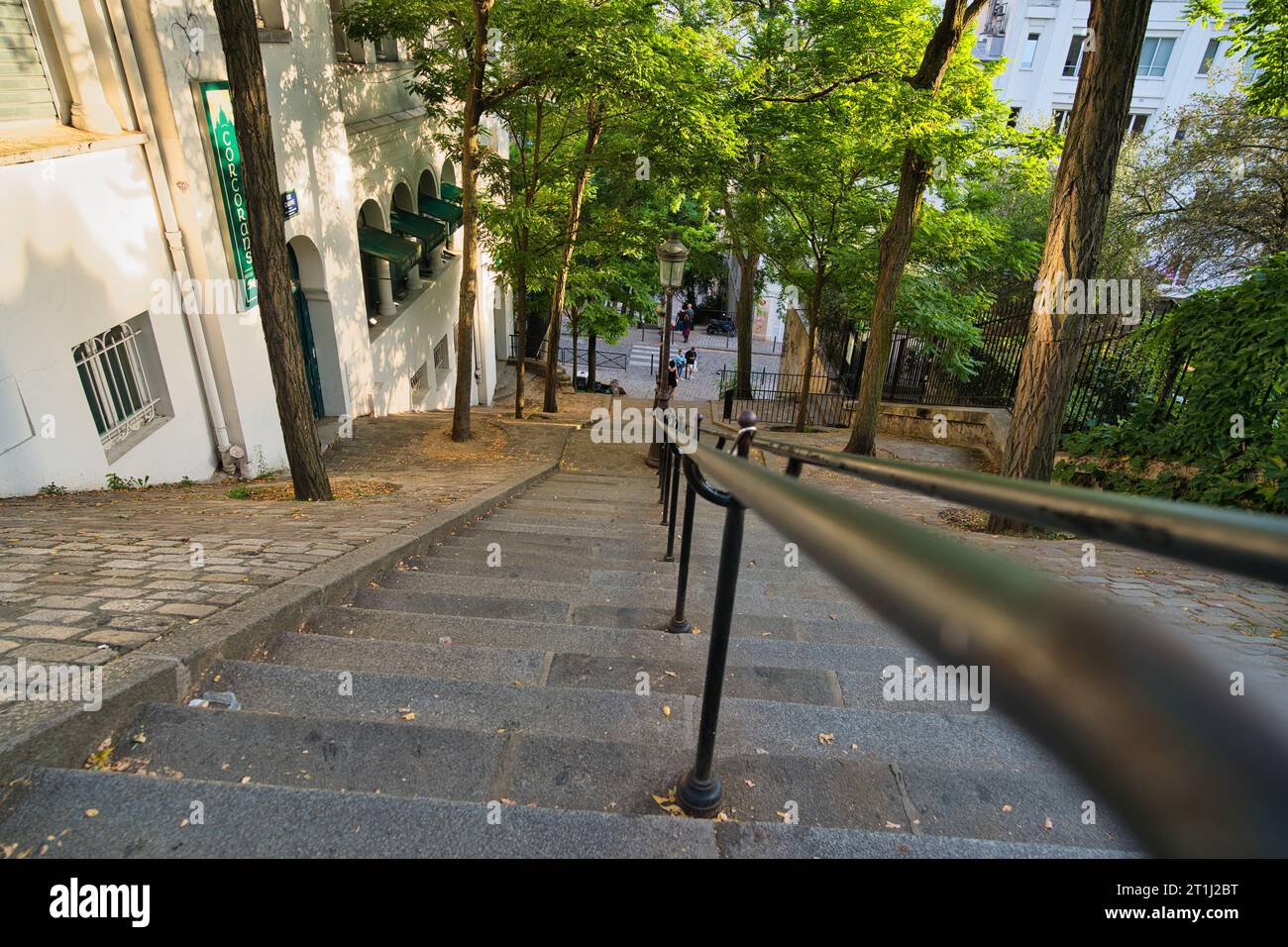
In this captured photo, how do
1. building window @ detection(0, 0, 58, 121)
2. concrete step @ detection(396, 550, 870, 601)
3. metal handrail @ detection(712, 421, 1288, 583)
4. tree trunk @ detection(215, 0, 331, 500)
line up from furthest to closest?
1. building window @ detection(0, 0, 58, 121)
2. tree trunk @ detection(215, 0, 331, 500)
3. concrete step @ detection(396, 550, 870, 601)
4. metal handrail @ detection(712, 421, 1288, 583)

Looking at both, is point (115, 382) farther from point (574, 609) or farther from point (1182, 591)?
point (1182, 591)

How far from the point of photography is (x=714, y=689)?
182 centimetres

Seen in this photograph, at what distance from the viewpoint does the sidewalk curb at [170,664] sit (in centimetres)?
168

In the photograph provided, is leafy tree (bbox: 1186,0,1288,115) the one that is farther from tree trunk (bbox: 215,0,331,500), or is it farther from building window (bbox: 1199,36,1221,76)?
building window (bbox: 1199,36,1221,76)

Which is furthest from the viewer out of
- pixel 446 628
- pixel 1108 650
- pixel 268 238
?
pixel 268 238

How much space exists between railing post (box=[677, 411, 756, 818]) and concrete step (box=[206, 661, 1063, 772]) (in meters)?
0.25

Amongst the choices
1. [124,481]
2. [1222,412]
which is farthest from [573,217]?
[1222,412]

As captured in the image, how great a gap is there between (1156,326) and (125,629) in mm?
9109

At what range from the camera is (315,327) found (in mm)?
11500

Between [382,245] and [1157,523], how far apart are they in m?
14.7

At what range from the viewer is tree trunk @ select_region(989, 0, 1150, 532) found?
5.08m

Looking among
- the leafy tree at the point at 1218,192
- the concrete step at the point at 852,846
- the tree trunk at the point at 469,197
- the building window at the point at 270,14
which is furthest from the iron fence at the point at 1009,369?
the building window at the point at 270,14

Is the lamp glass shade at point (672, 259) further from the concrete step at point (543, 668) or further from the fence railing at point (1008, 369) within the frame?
the concrete step at point (543, 668)

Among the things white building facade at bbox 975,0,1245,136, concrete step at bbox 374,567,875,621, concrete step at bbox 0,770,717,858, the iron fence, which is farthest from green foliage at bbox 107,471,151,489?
white building facade at bbox 975,0,1245,136
